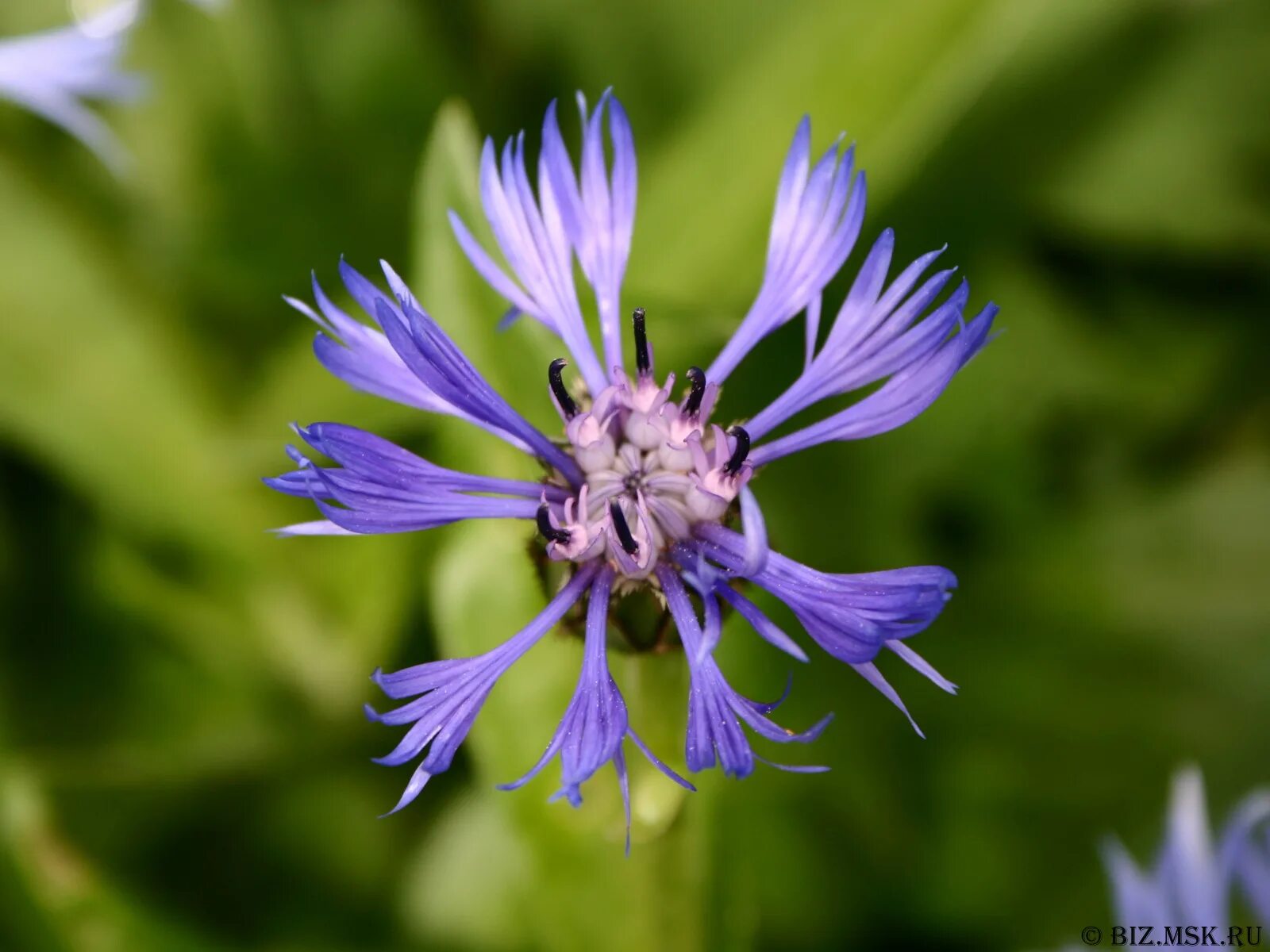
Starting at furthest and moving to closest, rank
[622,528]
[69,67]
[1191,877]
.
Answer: [69,67], [1191,877], [622,528]

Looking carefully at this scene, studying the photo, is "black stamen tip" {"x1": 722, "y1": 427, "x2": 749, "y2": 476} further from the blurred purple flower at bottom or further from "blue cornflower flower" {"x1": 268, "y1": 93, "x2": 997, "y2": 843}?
the blurred purple flower at bottom

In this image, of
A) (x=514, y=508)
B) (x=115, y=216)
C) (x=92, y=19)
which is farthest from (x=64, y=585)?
(x=514, y=508)

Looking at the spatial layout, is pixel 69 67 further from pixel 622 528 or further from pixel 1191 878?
pixel 1191 878

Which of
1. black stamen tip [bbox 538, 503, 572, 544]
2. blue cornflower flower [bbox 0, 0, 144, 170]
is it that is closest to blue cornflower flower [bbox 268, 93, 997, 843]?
black stamen tip [bbox 538, 503, 572, 544]

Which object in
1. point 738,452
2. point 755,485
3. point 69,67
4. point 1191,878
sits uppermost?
point 69,67

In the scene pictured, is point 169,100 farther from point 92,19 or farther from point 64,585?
point 64,585

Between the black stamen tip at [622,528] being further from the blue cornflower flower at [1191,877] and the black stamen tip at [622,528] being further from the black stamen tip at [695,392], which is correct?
the blue cornflower flower at [1191,877]

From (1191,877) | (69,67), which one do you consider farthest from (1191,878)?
(69,67)

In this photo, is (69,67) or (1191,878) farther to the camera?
(69,67)
